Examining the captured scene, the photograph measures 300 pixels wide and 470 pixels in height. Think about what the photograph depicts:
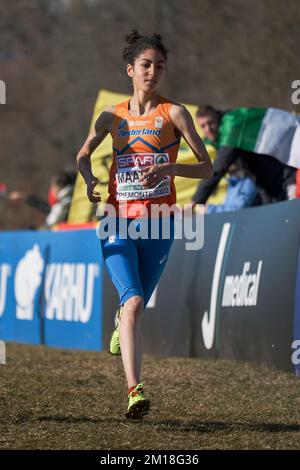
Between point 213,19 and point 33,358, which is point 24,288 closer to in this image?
point 33,358

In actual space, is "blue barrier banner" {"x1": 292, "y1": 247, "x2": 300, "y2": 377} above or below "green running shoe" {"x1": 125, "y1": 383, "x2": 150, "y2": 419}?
above

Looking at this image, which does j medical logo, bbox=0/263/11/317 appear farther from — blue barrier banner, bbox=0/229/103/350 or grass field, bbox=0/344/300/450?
grass field, bbox=0/344/300/450

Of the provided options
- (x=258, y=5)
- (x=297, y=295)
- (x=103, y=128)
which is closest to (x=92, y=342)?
(x=297, y=295)

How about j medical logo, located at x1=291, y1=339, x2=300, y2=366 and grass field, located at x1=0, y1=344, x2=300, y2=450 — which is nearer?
grass field, located at x1=0, y1=344, x2=300, y2=450

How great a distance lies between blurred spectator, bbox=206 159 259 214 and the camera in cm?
1020

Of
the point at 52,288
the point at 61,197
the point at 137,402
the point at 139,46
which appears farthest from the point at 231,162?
the point at 61,197

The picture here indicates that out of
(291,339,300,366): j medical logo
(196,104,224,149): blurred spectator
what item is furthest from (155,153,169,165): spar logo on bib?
(196,104,224,149): blurred spectator

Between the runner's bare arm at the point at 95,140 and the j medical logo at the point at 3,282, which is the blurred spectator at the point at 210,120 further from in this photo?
the j medical logo at the point at 3,282

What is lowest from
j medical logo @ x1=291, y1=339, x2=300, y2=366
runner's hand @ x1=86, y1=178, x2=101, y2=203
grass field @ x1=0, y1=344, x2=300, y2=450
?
grass field @ x1=0, y1=344, x2=300, y2=450

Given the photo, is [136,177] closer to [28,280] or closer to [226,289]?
[226,289]

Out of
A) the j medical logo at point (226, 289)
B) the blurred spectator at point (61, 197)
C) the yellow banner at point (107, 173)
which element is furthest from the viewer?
the blurred spectator at point (61, 197)

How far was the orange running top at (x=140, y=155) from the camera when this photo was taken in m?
5.92

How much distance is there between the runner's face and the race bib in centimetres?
39

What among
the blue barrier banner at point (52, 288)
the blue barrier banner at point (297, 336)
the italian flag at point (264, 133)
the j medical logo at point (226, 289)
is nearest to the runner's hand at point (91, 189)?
the blue barrier banner at point (297, 336)
